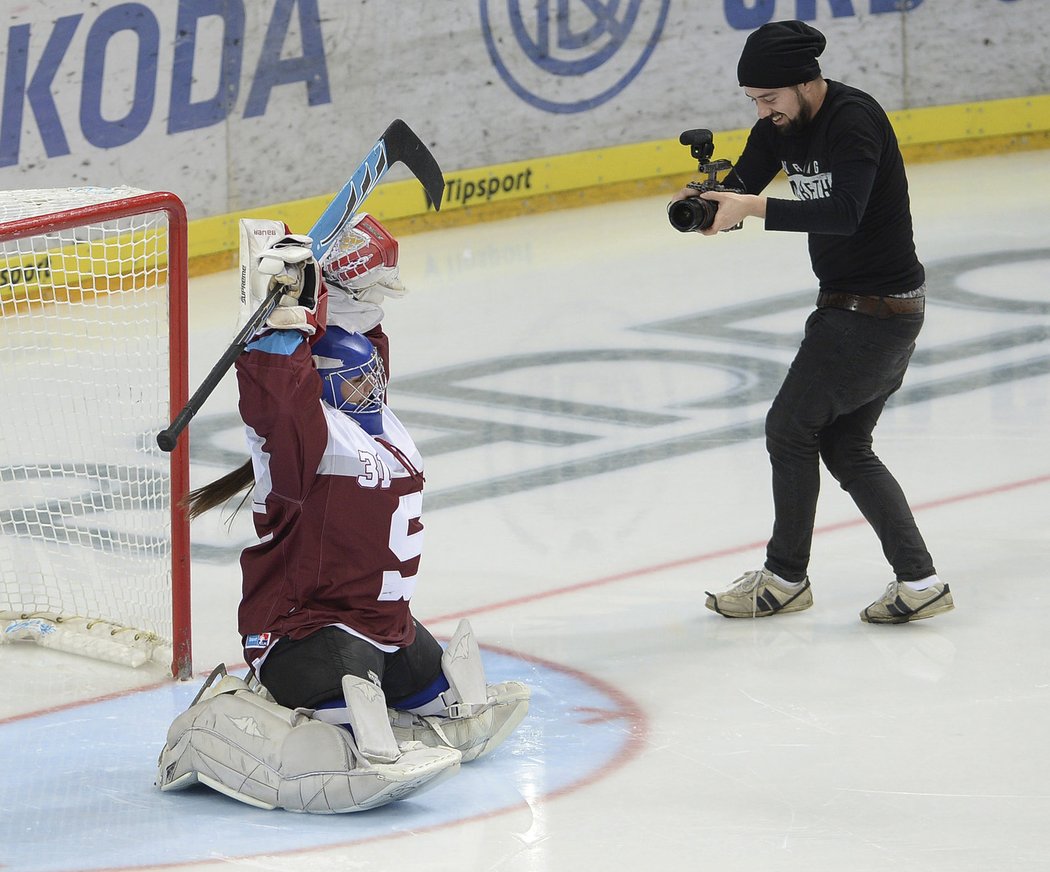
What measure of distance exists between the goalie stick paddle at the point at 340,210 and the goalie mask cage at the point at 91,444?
0.75m

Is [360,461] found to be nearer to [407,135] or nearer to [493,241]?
[407,135]

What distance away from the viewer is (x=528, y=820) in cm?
348

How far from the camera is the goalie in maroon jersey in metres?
3.39

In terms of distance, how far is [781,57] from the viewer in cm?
426

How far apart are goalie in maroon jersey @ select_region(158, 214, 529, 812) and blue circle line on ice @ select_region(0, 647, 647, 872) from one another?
0.21ft

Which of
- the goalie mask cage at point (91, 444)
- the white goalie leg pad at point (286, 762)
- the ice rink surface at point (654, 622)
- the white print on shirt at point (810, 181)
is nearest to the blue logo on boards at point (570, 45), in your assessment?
the ice rink surface at point (654, 622)

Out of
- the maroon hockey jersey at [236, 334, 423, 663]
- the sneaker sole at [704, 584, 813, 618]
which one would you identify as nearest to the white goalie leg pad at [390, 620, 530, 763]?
the maroon hockey jersey at [236, 334, 423, 663]

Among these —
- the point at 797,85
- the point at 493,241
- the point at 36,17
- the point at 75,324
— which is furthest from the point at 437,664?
the point at 493,241

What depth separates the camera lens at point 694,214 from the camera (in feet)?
13.7

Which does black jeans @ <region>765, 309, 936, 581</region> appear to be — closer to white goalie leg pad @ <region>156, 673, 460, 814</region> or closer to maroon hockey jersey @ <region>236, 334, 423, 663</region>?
maroon hockey jersey @ <region>236, 334, 423, 663</region>

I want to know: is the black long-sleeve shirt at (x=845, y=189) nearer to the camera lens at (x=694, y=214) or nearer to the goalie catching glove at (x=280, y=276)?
the camera lens at (x=694, y=214)

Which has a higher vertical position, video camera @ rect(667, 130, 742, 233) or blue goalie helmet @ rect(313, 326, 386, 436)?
video camera @ rect(667, 130, 742, 233)

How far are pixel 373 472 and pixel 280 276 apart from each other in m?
0.47

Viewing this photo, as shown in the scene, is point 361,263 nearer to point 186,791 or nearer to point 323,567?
point 323,567
